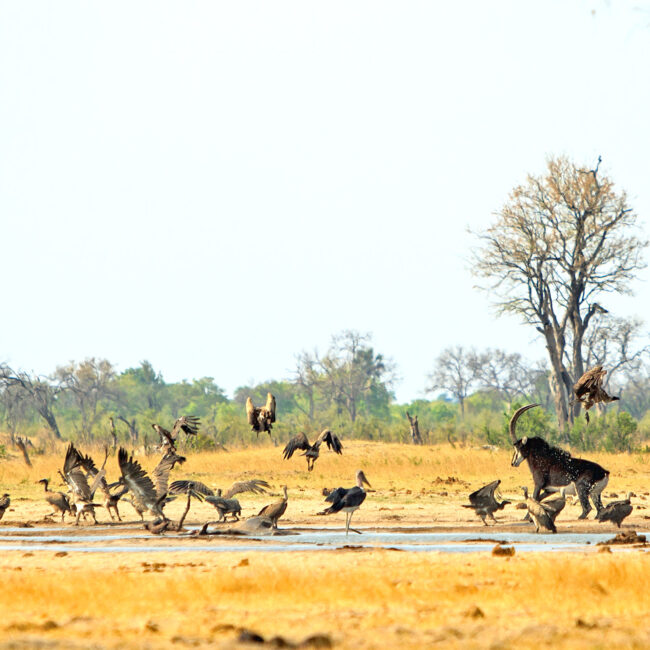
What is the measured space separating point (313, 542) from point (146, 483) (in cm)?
275

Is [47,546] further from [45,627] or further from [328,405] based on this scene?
[328,405]

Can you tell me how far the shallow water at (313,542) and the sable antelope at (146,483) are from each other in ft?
1.48

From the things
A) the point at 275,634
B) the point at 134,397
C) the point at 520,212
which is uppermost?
the point at 520,212

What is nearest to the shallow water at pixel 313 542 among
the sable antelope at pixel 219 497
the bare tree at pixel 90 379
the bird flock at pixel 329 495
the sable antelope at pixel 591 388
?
the bird flock at pixel 329 495

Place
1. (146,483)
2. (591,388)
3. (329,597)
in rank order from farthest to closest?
(146,483)
(591,388)
(329,597)

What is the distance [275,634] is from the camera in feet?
26.2

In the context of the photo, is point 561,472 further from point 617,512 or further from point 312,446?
point 312,446

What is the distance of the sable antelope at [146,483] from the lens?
52.1 feet

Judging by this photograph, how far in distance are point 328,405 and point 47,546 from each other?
75.2m

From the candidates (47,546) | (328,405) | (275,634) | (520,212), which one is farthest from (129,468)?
(328,405)

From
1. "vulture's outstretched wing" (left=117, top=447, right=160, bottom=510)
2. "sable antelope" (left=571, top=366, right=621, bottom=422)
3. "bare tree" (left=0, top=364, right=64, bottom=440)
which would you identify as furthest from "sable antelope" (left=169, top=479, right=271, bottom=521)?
"bare tree" (left=0, top=364, right=64, bottom=440)

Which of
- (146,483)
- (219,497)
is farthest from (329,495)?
(146,483)

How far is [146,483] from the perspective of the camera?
16188mm

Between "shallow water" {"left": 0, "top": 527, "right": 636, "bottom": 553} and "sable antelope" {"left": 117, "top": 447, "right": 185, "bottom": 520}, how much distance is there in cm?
45
